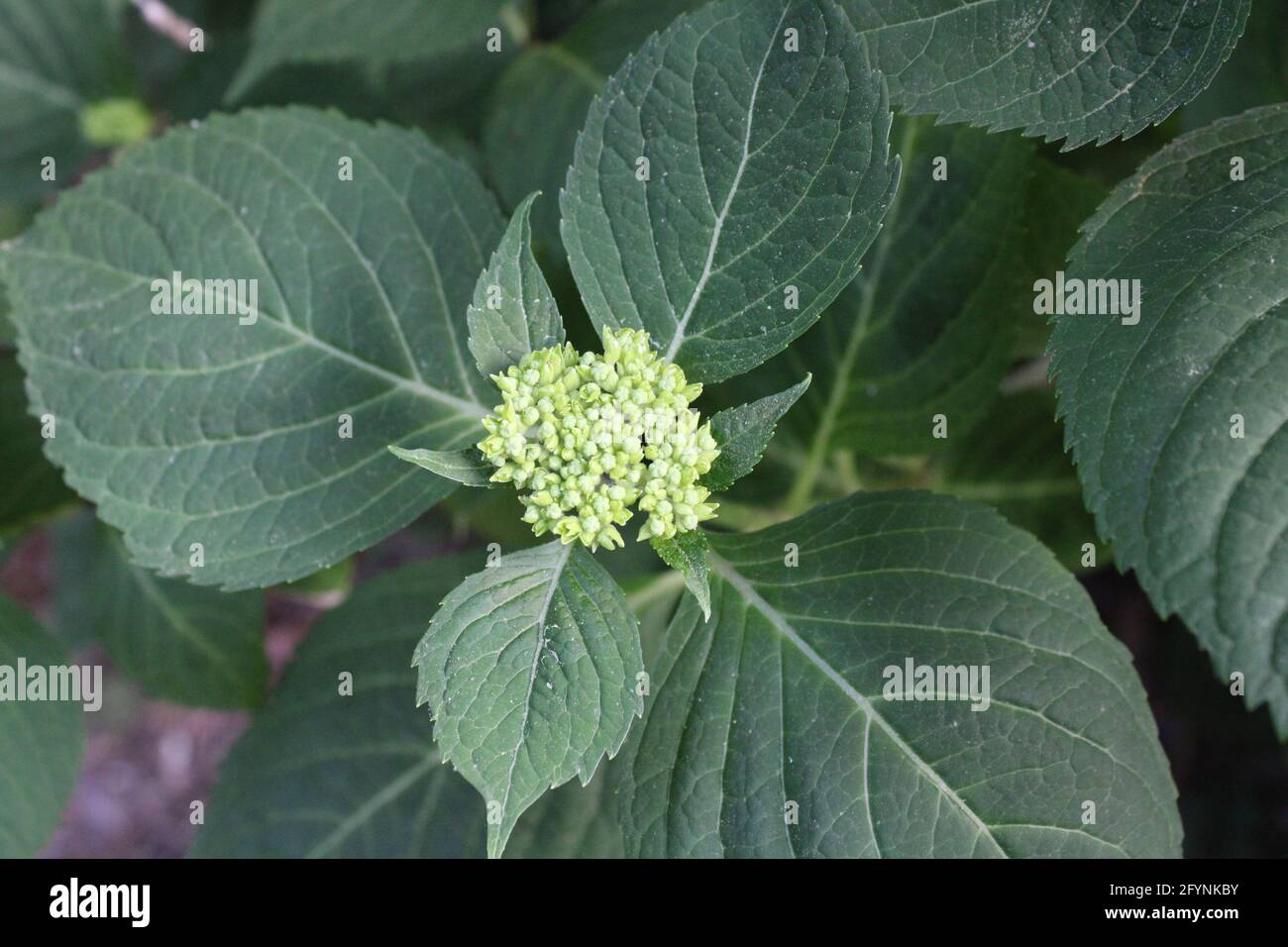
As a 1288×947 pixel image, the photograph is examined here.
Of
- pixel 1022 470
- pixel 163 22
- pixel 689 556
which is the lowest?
pixel 689 556

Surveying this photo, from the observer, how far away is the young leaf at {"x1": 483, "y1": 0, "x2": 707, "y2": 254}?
1836 mm

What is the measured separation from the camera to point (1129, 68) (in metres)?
1.21

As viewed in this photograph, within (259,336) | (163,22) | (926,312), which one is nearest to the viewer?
(259,336)

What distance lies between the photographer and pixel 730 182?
4.00 ft

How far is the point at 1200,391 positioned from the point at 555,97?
126 centimetres

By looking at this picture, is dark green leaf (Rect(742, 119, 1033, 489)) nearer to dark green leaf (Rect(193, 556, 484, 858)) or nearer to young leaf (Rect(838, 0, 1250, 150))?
young leaf (Rect(838, 0, 1250, 150))

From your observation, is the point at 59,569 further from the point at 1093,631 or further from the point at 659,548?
the point at 1093,631

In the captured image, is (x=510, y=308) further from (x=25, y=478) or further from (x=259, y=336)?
(x=25, y=478)

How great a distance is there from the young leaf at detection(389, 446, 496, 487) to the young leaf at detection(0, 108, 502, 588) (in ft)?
0.79

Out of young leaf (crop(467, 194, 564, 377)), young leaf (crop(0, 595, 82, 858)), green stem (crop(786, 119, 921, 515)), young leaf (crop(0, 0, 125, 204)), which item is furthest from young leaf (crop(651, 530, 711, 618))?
young leaf (crop(0, 0, 125, 204))

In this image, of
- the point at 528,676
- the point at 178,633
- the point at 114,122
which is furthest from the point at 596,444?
the point at 114,122
